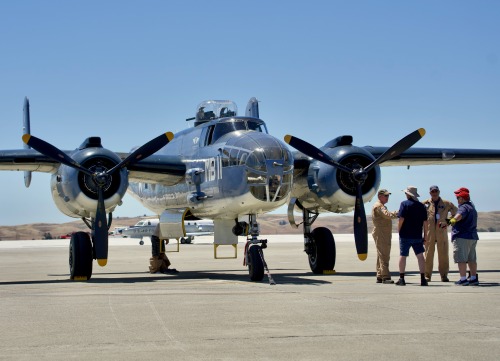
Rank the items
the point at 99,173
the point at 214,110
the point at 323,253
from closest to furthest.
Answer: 1. the point at 99,173
2. the point at 323,253
3. the point at 214,110

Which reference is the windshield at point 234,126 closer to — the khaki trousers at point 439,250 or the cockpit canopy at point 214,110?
the cockpit canopy at point 214,110

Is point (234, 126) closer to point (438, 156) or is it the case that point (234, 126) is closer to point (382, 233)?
point (382, 233)

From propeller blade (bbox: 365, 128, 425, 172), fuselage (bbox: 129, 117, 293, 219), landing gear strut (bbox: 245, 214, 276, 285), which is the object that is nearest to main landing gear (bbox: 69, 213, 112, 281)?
fuselage (bbox: 129, 117, 293, 219)

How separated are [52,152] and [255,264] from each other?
5.95 metres

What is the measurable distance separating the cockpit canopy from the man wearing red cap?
8.42 m

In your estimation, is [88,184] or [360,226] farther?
[360,226]

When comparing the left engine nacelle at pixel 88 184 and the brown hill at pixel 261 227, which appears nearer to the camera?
the left engine nacelle at pixel 88 184

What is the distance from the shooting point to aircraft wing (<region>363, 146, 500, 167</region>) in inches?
894

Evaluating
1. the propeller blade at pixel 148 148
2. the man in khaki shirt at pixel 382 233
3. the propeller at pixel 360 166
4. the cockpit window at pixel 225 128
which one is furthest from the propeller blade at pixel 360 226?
the propeller blade at pixel 148 148

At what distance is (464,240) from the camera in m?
16.0

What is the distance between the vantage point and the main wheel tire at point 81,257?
19.4 metres

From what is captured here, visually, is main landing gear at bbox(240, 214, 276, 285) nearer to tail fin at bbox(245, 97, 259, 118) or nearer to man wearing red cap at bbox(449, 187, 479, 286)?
man wearing red cap at bbox(449, 187, 479, 286)

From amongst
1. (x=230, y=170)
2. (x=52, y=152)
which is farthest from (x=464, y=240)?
(x=52, y=152)

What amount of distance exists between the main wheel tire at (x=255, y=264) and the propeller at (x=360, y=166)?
317cm
